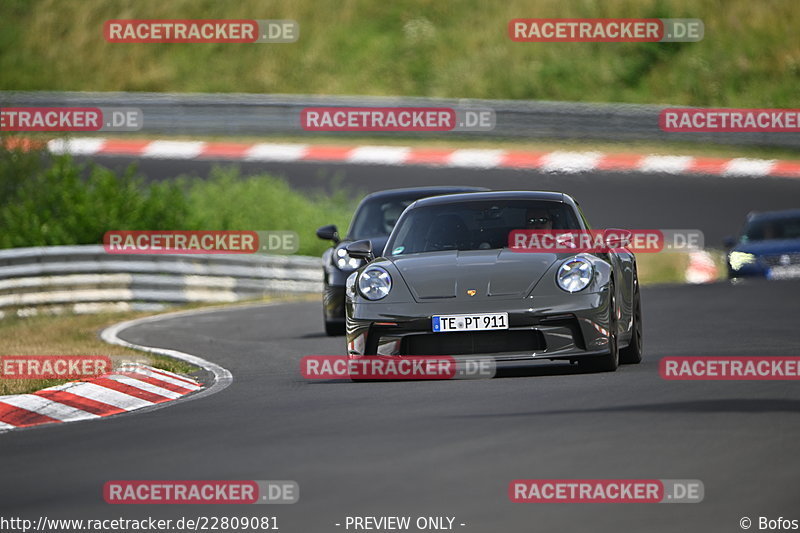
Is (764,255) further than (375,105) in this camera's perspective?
No

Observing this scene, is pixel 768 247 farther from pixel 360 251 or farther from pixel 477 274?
pixel 477 274

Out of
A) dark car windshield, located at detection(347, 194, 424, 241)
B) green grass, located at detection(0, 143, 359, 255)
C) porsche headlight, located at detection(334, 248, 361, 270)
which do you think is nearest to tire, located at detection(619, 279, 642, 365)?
porsche headlight, located at detection(334, 248, 361, 270)

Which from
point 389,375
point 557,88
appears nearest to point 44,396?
point 389,375

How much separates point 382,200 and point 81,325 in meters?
5.12

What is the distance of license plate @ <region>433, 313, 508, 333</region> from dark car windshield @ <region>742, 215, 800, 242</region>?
14.1 meters

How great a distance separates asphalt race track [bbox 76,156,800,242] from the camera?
28.1 meters

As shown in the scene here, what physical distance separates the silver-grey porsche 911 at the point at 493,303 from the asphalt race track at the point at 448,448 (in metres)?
0.23

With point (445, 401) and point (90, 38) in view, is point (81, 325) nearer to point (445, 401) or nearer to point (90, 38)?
point (445, 401)

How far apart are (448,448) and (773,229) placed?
1736 cm

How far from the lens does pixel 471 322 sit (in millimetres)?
10328

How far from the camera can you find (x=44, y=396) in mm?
10492

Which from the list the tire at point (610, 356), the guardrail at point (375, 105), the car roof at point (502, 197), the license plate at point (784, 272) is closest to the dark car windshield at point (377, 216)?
the car roof at point (502, 197)

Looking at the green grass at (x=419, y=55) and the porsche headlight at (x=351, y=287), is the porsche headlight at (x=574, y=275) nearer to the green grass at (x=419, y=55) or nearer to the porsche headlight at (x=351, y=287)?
the porsche headlight at (x=351, y=287)

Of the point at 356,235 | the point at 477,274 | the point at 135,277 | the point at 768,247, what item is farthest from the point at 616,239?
the point at 135,277
